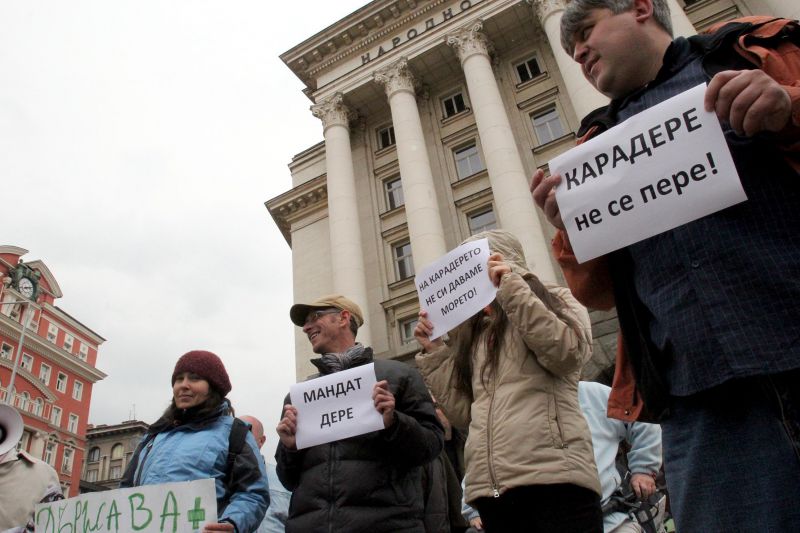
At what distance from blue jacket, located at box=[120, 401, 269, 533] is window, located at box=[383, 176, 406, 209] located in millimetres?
17225

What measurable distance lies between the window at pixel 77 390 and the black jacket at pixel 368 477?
52563 mm

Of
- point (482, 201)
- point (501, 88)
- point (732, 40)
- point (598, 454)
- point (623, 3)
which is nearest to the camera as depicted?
point (732, 40)

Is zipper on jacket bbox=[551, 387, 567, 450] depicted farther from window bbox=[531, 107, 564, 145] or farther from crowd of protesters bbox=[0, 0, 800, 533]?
window bbox=[531, 107, 564, 145]

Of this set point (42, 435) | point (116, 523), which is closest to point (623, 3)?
point (116, 523)

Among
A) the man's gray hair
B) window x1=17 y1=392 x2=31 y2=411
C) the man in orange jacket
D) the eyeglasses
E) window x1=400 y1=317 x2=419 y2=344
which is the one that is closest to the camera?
the man in orange jacket

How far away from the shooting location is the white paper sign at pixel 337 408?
2.73m

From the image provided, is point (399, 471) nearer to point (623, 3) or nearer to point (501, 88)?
point (623, 3)

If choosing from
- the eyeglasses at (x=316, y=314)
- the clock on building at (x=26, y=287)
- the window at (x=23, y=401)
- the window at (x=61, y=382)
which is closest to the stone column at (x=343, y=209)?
the eyeglasses at (x=316, y=314)

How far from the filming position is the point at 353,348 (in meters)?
3.31

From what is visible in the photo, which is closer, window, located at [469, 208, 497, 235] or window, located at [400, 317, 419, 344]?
window, located at [400, 317, 419, 344]

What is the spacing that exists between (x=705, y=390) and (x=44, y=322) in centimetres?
5396

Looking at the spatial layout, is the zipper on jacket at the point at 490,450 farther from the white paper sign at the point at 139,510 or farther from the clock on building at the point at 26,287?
the clock on building at the point at 26,287

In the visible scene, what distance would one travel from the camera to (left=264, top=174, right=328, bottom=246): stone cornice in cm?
2277

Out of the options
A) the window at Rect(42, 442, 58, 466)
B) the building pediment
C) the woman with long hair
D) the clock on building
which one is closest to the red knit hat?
the woman with long hair
